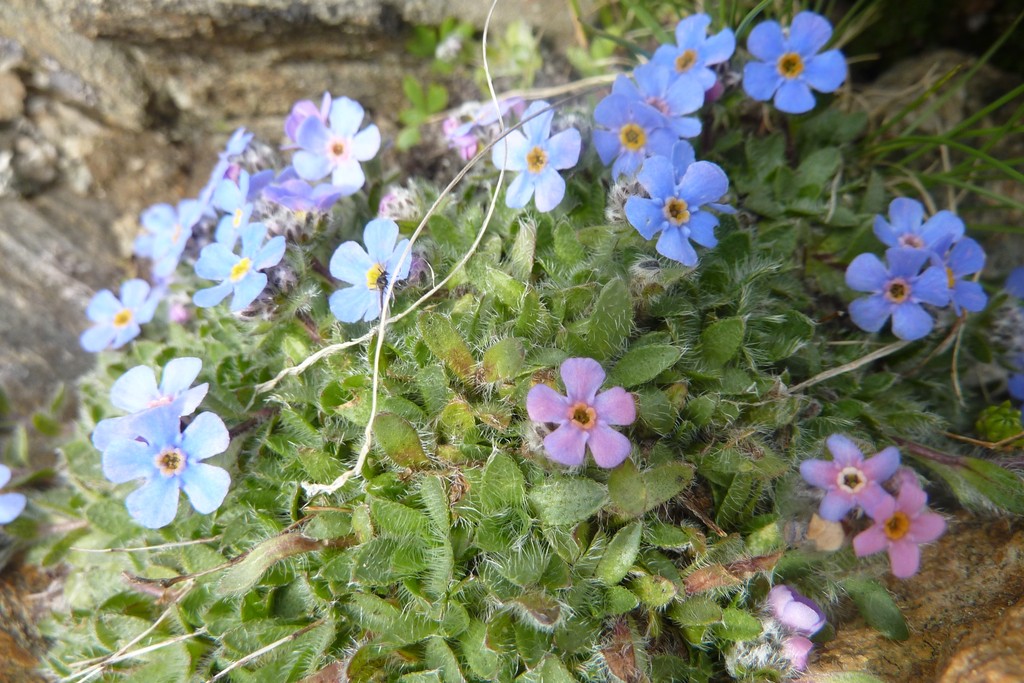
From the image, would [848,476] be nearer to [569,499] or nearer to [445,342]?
[569,499]

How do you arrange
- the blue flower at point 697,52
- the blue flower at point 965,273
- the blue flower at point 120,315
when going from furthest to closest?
the blue flower at point 120,315, the blue flower at point 697,52, the blue flower at point 965,273

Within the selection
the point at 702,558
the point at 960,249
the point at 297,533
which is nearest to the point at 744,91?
the point at 960,249

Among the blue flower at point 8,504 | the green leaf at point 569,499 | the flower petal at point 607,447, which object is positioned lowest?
the blue flower at point 8,504

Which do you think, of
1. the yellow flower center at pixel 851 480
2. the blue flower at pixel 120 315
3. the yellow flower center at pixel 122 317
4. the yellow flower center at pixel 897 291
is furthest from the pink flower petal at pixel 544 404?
the yellow flower center at pixel 122 317

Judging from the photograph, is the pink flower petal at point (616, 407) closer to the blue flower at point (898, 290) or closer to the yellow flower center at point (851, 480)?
the yellow flower center at point (851, 480)

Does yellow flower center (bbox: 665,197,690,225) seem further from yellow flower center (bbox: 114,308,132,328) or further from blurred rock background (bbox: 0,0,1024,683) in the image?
yellow flower center (bbox: 114,308,132,328)

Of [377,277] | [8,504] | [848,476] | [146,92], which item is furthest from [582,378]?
[146,92]

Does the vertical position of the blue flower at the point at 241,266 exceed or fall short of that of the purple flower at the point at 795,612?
it exceeds it
